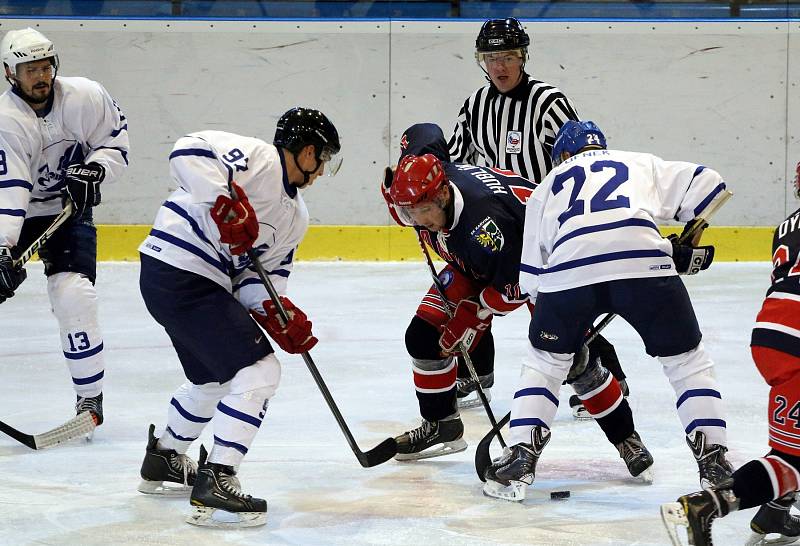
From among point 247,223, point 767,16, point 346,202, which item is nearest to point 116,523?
point 247,223

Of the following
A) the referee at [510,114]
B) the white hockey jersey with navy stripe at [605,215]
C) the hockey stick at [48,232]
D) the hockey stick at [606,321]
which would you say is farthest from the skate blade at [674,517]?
the hockey stick at [48,232]

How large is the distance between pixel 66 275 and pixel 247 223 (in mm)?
1246

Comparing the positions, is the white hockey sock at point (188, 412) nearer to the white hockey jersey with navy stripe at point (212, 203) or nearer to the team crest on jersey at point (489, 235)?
the white hockey jersey with navy stripe at point (212, 203)

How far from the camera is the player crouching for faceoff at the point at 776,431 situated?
2273mm

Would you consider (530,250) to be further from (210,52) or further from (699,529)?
(210,52)

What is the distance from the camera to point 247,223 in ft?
8.64

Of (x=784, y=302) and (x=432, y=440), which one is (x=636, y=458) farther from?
(x=784, y=302)

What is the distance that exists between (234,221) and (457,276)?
3.02 feet

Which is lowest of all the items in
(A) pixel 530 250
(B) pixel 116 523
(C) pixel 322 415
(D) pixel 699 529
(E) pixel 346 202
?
(E) pixel 346 202

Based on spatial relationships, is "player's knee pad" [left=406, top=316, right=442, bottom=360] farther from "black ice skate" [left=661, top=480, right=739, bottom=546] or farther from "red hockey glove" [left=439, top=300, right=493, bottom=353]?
"black ice skate" [left=661, top=480, right=739, bottom=546]

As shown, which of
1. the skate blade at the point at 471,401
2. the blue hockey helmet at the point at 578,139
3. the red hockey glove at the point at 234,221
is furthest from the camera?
the skate blade at the point at 471,401

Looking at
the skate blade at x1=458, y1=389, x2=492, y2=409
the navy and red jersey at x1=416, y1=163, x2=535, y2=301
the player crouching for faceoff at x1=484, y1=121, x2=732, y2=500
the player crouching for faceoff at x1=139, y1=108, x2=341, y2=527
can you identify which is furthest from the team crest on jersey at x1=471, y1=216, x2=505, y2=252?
the skate blade at x1=458, y1=389, x2=492, y2=409

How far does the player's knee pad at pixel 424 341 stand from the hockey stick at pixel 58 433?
1.01 metres

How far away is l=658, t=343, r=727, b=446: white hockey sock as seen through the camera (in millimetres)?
2797
